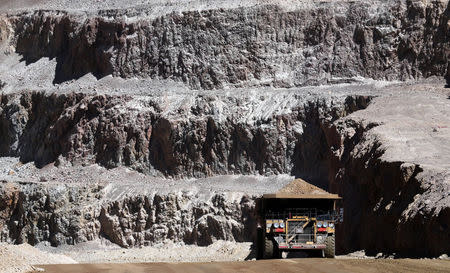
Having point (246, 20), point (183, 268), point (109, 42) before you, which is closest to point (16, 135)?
point (109, 42)

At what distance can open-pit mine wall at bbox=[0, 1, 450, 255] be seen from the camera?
57281 mm

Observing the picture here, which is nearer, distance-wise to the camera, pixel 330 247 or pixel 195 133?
pixel 330 247

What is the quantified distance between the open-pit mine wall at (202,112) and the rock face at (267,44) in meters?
0.09

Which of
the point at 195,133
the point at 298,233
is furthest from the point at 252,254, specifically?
the point at 298,233

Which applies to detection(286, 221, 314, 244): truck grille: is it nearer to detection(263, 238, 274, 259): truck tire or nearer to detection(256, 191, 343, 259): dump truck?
detection(256, 191, 343, 259): dump truck

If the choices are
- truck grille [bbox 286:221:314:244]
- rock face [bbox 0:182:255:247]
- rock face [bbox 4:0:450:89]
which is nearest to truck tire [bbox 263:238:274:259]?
truck grille [bbox 286:221:314:244]

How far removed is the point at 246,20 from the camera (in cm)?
6800

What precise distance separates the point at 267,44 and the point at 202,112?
8.34m

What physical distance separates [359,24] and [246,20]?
861 centimetres

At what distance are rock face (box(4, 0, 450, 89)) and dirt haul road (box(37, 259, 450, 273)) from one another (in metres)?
37.7

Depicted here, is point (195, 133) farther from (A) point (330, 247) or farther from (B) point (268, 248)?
(A) point (330, 247)

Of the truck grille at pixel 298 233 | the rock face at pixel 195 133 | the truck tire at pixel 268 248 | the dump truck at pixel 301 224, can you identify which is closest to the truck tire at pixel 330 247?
the dump truck at pixel 301 224

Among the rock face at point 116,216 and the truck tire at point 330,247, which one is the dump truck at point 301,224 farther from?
the rock face at point 116,216

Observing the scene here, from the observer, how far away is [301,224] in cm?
3203
